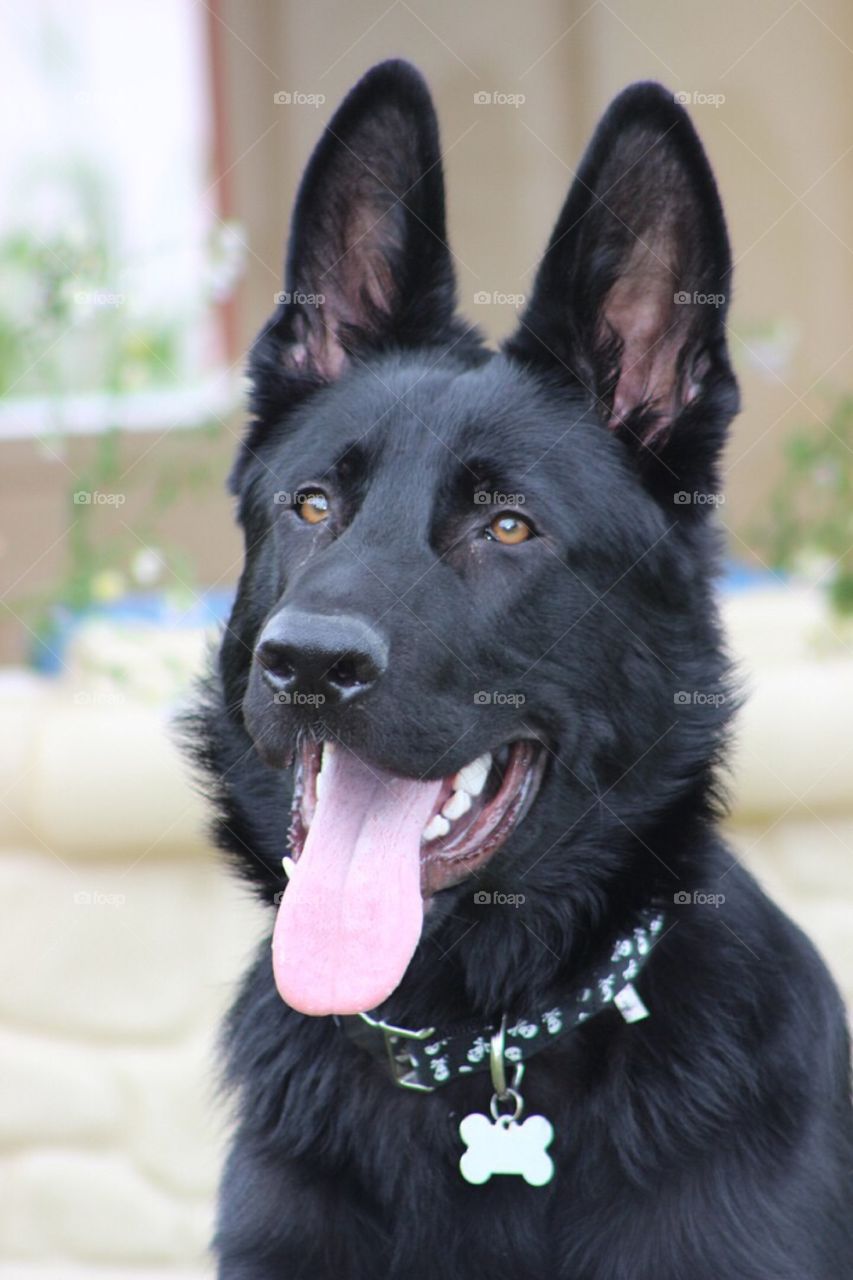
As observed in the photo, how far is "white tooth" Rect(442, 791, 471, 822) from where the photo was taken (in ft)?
5.64

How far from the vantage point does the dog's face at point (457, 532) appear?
1.61 metres

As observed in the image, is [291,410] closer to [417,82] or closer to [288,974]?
[417,82]

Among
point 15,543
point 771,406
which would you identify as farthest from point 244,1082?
point 771,406

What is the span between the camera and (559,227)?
1754 millimetres
